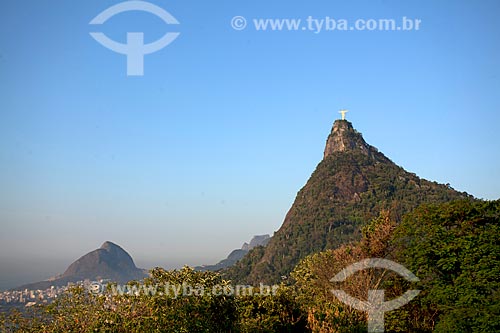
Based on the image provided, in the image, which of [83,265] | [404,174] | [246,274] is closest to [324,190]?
[404,174]

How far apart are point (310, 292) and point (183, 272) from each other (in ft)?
33.8

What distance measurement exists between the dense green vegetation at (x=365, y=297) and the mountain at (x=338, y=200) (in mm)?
67821

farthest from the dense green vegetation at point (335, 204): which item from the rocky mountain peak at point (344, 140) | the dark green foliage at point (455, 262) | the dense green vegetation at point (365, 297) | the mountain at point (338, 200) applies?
the dark green foliage at point (455, 262)

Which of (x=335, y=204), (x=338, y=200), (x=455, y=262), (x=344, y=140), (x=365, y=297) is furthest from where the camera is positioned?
(x=344, y=140)

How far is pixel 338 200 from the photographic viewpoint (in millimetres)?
112188

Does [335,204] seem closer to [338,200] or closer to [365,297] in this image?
[338,200]

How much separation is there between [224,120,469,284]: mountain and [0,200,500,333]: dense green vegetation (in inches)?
2670

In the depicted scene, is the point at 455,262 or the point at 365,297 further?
the point at 365,297

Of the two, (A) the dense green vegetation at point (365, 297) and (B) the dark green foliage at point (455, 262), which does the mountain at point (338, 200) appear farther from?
(B) the dark green foliage at point (455, 262)

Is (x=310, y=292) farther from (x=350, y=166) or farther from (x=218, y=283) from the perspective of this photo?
(x=350, y=166)

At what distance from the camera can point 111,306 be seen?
40.7ft

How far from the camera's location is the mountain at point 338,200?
313ft

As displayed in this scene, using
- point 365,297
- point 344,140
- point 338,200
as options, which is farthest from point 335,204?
point 365,297

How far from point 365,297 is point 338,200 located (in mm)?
95001
